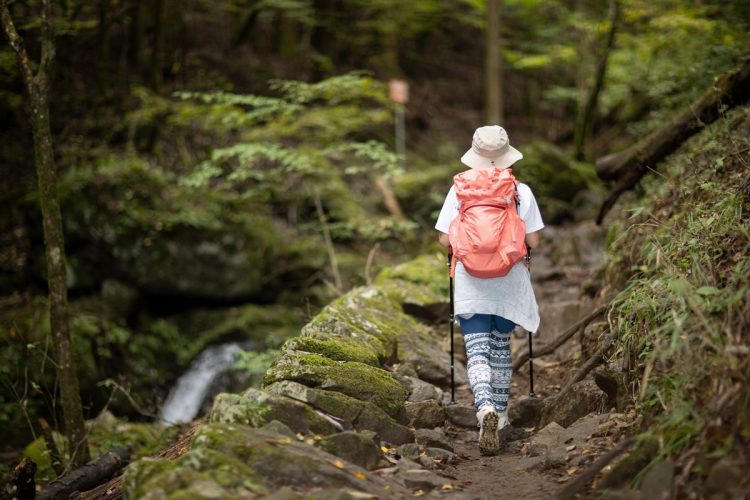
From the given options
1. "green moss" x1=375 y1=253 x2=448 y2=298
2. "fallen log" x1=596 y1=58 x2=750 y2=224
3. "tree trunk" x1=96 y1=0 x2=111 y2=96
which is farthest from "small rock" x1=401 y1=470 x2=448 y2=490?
"tree trunk" x1=96 y1=0 x2=111 y2=96

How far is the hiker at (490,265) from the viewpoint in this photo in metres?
4.30

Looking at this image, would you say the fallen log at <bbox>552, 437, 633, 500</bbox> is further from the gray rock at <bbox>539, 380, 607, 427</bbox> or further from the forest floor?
the gray rock at <bbox>539, 380, 607, 427</bbox>

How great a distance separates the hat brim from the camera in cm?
455

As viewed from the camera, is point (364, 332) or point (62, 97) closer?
point (364, 332)

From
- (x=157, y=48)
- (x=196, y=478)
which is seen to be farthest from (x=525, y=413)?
(x=157, y=48)

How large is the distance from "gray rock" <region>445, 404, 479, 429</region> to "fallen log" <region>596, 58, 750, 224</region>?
109 inches

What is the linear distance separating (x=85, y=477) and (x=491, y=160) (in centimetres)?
420

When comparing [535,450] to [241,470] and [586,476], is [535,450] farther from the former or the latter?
[241,470]

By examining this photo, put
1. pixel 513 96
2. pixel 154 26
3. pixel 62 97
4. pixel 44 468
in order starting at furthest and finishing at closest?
pixel 513 96
pixel 154 26
pixel 62 97
pixel 44 468

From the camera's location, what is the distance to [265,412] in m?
3.61

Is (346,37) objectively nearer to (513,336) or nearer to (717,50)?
(717,50)

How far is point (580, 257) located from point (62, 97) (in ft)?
33.1

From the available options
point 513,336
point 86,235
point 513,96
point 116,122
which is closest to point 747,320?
point 513,336

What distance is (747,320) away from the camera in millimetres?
3184
